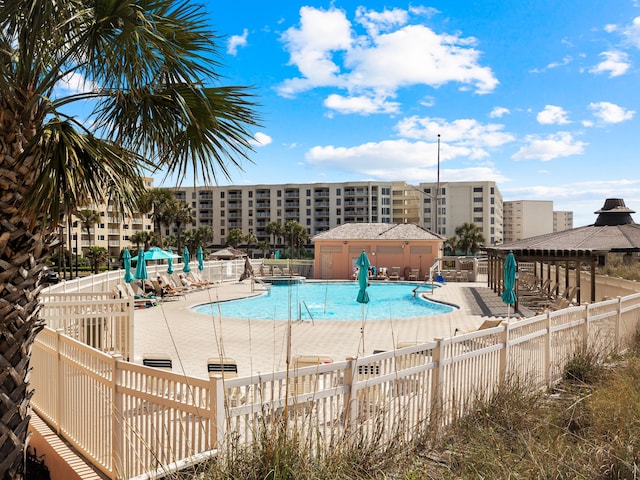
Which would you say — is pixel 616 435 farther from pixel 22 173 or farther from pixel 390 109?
pixel 390 109

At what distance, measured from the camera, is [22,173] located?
474 centimetres

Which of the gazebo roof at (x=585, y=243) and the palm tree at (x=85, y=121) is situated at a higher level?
the palm tree at (x=85, y=121)

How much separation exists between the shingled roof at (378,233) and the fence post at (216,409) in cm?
3096

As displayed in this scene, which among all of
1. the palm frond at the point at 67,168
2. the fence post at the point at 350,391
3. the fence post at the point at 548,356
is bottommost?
the fence post at the point at 548,356

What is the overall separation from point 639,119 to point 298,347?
15.7m

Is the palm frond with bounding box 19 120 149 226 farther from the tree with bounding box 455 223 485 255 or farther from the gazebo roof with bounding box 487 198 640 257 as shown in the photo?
the tree with bounding box 455 223 485 255

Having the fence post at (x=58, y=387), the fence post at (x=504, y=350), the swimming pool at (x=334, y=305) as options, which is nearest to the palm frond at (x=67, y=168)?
the fence post at (x=58, y=387)

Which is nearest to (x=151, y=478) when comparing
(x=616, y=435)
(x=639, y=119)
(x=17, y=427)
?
(x=17, y=427)

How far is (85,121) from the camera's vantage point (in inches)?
199

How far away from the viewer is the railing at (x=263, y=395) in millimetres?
3975

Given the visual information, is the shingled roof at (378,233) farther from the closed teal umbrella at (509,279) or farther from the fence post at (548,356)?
the fence post at (548,356)

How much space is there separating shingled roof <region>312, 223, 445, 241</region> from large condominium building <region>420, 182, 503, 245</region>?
54979 mm

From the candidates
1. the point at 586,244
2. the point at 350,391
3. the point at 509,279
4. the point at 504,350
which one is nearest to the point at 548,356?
the point at 504,350

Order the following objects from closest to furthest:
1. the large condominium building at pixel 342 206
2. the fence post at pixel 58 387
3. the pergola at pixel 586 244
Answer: the fence post at pixel 58 387 < the pergola at pixel 586 244 < the large condominium building at pixel 342 206
